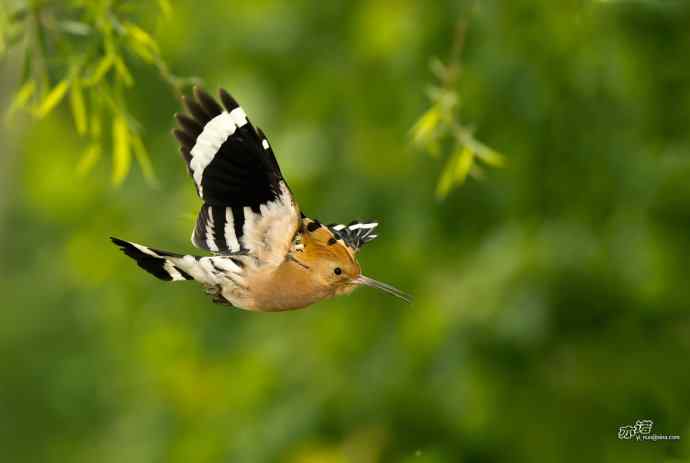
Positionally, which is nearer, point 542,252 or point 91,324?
point 542,252

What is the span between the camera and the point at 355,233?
2359 millimetres

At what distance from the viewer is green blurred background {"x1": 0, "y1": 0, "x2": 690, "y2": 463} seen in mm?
3812

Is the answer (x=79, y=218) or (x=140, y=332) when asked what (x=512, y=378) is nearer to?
(x=140, y=332)

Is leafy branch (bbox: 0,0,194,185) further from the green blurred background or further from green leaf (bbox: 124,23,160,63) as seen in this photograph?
the green blurred background

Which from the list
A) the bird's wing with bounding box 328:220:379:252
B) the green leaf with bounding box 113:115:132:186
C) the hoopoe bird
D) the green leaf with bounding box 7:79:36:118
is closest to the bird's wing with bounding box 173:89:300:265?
the hoopoe bird

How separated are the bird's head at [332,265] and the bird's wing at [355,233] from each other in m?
0.14

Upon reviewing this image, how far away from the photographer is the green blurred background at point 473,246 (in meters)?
3.81

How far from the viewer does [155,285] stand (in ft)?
17.6

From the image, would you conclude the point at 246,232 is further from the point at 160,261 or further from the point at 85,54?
the point at 85,54

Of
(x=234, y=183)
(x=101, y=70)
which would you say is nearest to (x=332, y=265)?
(x=234, y=183)

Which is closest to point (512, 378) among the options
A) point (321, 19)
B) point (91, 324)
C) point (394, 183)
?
point (394, 183)

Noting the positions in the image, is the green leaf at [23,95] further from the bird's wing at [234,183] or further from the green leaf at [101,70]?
the bird's wing at [234,183]

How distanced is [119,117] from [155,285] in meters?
2.77

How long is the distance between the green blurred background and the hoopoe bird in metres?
1.35
